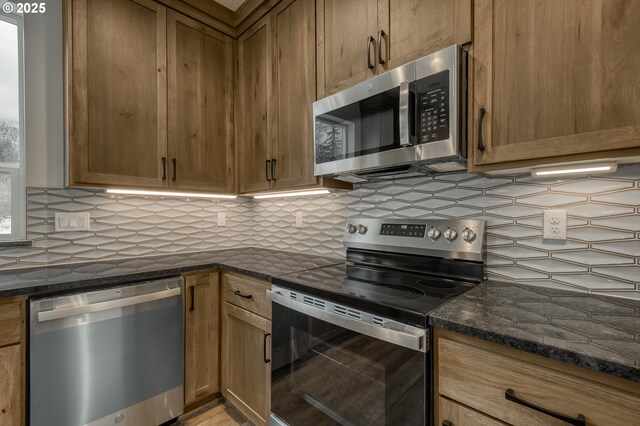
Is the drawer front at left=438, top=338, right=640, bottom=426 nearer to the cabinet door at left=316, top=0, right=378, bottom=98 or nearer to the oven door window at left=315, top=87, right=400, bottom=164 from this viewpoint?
the oven door window at left=315, top=87, right=400, bottom=164

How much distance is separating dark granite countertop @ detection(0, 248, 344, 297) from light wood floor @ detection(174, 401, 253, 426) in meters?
0.90

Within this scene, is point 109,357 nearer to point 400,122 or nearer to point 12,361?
point 12,361

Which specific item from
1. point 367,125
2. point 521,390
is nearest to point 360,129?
point 367,125

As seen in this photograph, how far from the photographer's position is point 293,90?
1.79 m

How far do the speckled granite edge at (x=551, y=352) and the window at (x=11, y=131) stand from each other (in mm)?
2254

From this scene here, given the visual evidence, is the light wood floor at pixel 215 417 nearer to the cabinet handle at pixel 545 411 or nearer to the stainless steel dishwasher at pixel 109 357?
the stainless steel dishwasher at pixel 109 357

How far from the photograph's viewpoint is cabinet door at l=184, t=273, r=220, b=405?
1729 millimetres

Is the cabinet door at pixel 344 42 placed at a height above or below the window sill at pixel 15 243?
above

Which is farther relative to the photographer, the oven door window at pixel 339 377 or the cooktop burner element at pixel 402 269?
the cooktop burner element at pixel 402 269

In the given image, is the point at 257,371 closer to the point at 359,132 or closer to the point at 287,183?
the point at 287,183

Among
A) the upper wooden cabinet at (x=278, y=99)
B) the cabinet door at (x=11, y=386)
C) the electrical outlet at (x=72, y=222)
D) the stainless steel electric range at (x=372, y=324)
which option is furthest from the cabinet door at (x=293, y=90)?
the cabinet door at (x=11, y=386)

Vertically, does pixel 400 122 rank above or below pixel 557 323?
above

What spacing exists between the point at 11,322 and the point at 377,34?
2005 millimetres

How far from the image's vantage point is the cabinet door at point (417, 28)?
1.11 metres
